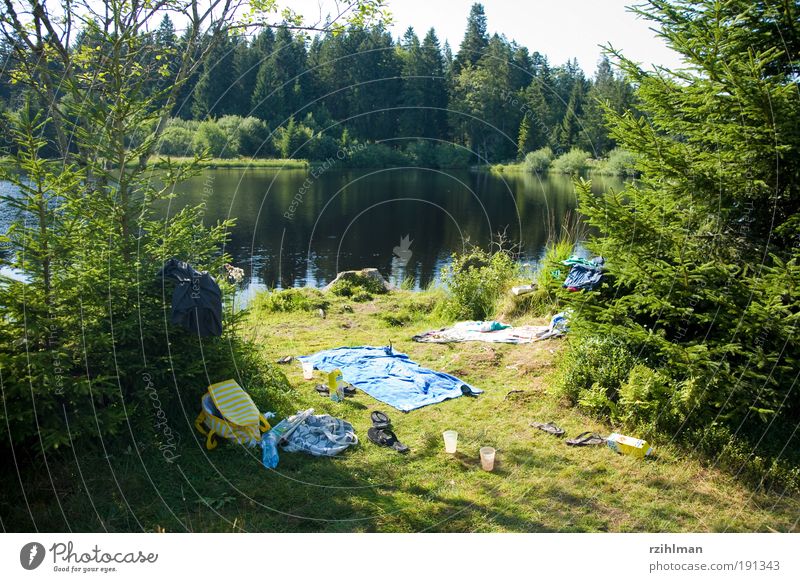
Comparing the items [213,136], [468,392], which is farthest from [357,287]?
[213,136]

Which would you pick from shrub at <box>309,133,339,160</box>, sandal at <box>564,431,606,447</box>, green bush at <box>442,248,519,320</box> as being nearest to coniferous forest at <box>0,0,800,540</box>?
sandal at <box>564,431,606,447</box>

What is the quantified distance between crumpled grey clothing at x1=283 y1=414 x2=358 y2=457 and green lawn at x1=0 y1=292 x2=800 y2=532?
10 cm

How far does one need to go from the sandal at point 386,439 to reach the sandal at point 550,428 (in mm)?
1457

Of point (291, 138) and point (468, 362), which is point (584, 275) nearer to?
point (468, 362)

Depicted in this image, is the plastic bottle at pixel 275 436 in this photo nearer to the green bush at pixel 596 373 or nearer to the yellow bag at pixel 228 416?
the yellow bag at pixel 228 416

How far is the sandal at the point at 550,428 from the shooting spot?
6188 millimetres

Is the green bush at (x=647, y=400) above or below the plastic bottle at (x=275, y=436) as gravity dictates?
above

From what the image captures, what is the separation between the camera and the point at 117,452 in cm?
497

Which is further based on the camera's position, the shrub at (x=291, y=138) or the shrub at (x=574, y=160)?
the shrub at (x=291, y=138)

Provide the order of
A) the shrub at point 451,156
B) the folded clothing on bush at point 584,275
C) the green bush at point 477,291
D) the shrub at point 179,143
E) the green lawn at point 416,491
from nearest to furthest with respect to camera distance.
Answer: the green lawn at point 416,491, the folded clothing on bush at point 584,275, the green bush at point 477,291, the shrub at point 179,143, the shrub at point 451,156

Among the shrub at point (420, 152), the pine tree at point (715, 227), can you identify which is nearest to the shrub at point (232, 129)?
the shrub at point (420, 152)

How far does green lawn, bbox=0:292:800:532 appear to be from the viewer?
14.8 ft

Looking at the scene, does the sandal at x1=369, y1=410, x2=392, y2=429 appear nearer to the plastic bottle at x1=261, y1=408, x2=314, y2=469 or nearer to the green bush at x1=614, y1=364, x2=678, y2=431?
the plastic bottle at x1=261, y1=408, x2=314, y2=469

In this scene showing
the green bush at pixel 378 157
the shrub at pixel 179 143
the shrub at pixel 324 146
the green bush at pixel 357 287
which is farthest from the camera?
the green bush at pixel 378 157
